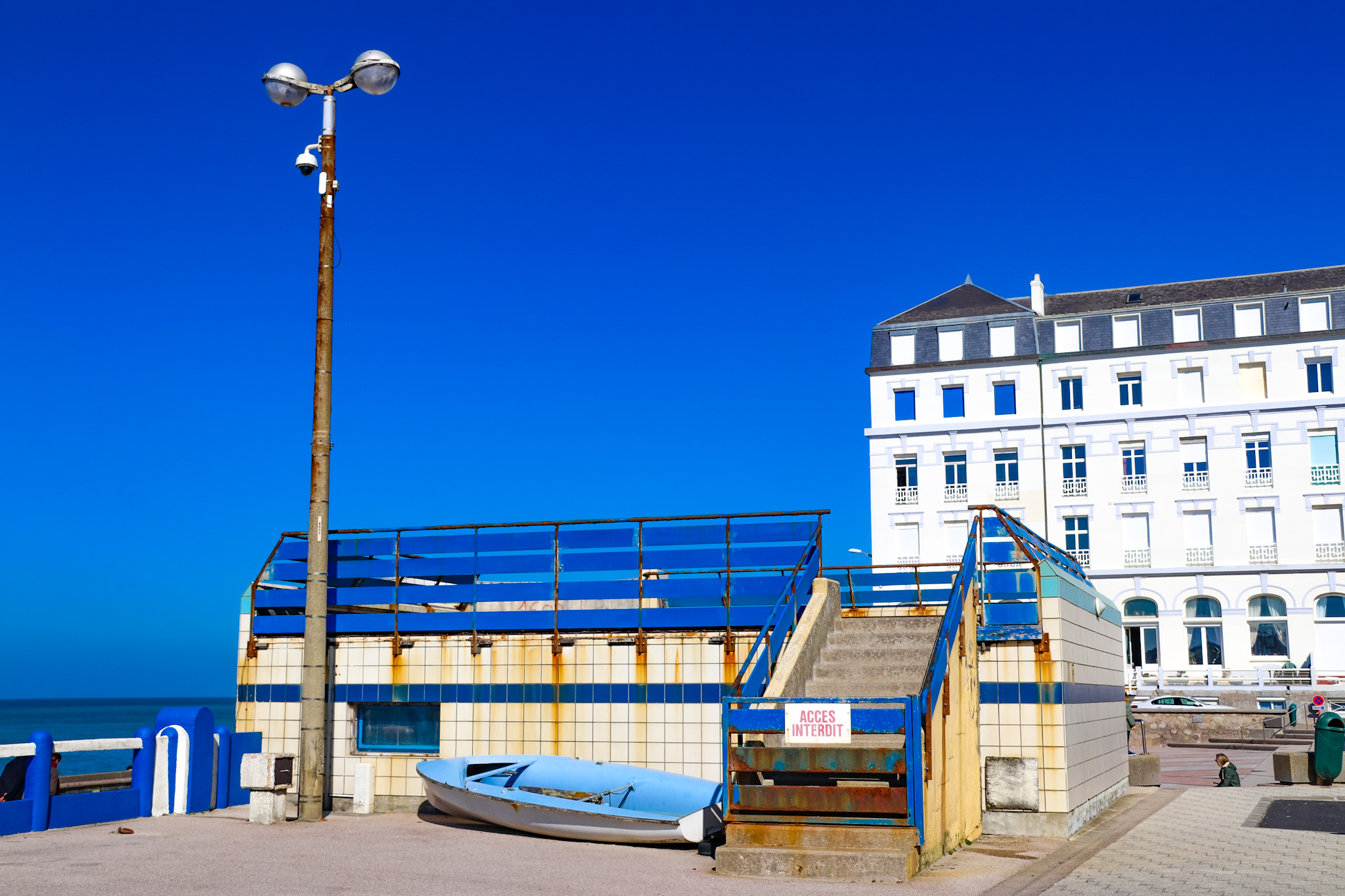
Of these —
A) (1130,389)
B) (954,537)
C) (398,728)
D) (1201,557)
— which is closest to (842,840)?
(398,728)

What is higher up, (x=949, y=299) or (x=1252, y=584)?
(x=949, y=299)

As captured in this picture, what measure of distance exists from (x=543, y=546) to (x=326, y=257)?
4771 millimetres

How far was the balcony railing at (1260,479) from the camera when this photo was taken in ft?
170

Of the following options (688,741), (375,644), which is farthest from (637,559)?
(375,644)

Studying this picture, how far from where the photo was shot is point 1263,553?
169 ft

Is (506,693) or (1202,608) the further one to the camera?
(1202,608)

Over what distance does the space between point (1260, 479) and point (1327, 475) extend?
2.48 metres

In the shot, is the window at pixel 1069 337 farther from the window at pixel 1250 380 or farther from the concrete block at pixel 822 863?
the concrete block at pixel 822 863

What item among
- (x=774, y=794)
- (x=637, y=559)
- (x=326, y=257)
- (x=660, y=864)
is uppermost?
(x=326, y=257)

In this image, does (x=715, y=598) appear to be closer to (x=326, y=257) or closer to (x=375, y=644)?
(x=375, y=644)

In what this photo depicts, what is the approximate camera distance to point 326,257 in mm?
16250

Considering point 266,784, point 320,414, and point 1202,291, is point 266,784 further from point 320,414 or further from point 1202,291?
point 1202,291

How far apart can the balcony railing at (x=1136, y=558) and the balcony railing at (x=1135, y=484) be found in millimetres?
2496

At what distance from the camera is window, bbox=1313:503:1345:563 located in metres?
50.4
